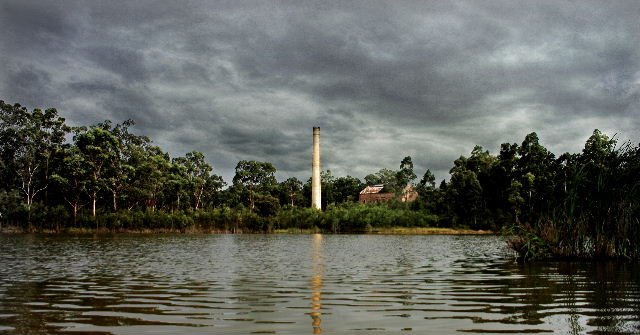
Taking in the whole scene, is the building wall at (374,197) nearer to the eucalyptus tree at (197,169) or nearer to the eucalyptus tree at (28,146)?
the eucalyptus tree at (197,169)

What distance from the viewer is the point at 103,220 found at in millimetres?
76938

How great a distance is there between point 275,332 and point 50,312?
183 inches

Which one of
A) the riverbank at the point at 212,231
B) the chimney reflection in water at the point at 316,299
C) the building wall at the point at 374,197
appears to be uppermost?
the building wall at the point at 374,197

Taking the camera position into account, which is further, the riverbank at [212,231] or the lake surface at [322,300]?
the riverbank at [212,231]

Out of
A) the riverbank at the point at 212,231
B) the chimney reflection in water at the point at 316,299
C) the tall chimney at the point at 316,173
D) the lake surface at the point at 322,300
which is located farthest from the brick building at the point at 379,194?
the chimney reflection in water at the point at 316,299

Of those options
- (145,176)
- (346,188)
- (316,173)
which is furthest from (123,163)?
(346,188)

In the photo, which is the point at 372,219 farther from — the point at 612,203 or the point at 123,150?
the point at 612,203

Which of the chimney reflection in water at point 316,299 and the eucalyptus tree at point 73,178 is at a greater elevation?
the eucalyptus tree at point 73,178

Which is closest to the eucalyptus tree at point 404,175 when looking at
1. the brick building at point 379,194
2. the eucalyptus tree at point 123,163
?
the brick building at point 379,194

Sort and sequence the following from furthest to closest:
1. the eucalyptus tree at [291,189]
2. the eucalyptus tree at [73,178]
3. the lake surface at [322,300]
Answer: the eucalyptus tree at [291,189]
the eucalyptus tree at [73,178]
the lake surface at [322,300]

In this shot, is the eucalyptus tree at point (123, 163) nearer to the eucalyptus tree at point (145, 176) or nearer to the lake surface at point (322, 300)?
the eucalyptus tree at point (145, 176)

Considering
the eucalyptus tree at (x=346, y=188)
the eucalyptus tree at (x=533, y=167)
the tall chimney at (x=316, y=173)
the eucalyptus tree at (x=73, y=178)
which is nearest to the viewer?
the eucalyptus tree at (x=73, y=178)

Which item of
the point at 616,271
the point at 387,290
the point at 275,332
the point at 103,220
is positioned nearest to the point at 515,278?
the point at 616,271

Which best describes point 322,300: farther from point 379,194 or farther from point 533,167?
point 379,194
